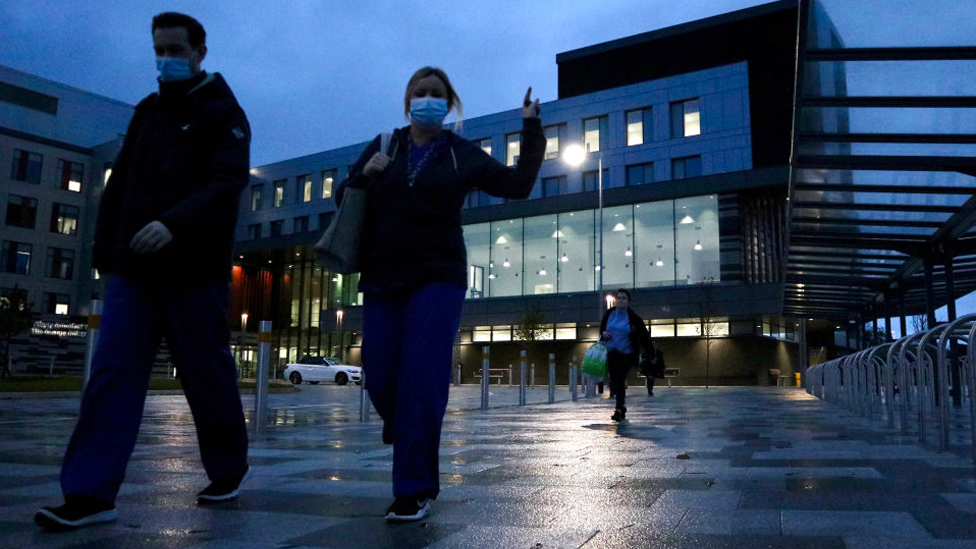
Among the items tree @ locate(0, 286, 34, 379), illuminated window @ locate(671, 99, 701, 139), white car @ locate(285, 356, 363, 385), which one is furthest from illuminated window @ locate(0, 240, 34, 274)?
illuminated window @ locate(671, 99, 701, 139)

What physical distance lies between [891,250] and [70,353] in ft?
173

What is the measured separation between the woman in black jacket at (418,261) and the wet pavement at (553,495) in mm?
328

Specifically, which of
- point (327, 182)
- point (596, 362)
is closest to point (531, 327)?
point (327, 182)

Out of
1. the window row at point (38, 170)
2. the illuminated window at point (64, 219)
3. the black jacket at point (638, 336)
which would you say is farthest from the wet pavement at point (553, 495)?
the illuminated window at point (64, 219)

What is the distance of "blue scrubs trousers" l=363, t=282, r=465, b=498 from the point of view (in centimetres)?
333

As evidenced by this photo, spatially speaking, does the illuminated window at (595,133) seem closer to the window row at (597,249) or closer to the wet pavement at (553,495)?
the window row at (597,249)

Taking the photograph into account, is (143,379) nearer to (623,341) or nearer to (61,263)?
(623,341)

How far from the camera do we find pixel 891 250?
555 inches

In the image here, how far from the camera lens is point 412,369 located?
11.2ft

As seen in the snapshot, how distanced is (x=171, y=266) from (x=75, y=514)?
1.05 meters

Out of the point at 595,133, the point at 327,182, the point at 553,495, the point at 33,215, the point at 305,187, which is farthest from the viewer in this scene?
the point at 305,187

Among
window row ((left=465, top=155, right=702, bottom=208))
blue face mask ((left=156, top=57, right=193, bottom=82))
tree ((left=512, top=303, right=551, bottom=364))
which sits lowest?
blue face mask ((left=156, top=57, right=193, bottom=82))

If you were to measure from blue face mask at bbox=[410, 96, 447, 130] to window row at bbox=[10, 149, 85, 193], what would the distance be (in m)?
57.0

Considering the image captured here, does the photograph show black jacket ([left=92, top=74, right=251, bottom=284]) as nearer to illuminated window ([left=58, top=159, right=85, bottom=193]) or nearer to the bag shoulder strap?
the bag shoulder strap
